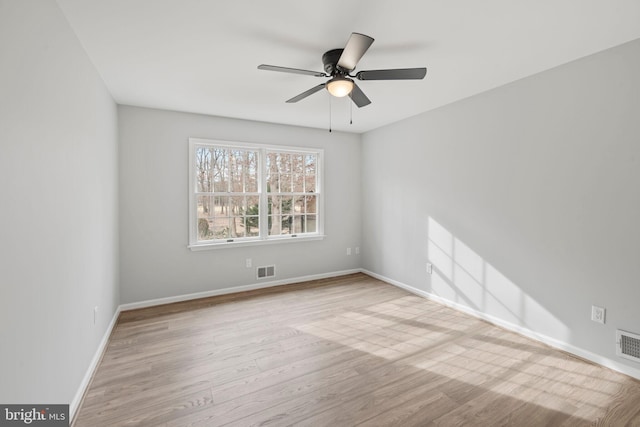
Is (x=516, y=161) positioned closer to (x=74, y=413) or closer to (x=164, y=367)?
(x=164, y=367)

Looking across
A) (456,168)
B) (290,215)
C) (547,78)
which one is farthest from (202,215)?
(547,78)

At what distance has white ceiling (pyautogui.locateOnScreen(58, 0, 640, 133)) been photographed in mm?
1852

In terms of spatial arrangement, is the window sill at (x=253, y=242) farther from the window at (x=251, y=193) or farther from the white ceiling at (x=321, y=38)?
the white ceiling at (x=321, y=38)

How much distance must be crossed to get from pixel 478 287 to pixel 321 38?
3142 millimetres

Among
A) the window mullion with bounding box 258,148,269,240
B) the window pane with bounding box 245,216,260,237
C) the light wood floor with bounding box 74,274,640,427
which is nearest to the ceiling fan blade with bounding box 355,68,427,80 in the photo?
the light wood floor with bounding box 74,274,640,427

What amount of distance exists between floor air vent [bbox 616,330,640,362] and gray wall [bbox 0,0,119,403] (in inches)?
155

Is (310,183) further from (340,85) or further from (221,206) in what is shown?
(340,85)

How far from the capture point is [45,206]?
5.21ft

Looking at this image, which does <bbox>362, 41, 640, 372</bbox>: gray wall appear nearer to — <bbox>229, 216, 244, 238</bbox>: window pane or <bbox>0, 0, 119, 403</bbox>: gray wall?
<bbox>229, 216, 244, 238</bbox>: window pane

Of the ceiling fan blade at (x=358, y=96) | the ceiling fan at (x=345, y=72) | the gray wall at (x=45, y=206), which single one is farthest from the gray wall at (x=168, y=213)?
the ceiling fan at (x=345, y=72)

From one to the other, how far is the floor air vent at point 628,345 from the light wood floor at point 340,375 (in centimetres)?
18

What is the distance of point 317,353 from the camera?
2.63m

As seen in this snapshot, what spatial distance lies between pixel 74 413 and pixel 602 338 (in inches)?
160

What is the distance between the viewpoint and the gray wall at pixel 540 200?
7.60 ft
